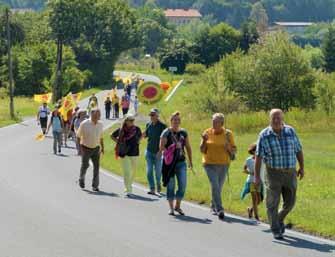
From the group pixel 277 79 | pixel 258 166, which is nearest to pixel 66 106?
pixel 258 166

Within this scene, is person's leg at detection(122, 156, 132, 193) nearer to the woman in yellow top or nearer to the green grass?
the green grass

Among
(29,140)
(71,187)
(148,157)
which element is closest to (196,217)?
(148,157)

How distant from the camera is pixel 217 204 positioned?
1409cm

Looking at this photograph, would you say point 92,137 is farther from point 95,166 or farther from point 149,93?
point 149,93

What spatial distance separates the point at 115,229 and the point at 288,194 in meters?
2.54

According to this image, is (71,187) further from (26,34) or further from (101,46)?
(26,34)

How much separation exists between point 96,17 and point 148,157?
98.0 meters

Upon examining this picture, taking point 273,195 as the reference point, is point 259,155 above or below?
above

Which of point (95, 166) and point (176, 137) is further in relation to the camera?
point (95, 166)

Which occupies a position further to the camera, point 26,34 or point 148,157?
point 26,34

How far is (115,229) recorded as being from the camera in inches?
515

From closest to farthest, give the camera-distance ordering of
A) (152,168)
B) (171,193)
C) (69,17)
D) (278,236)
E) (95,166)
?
(278,236) < (171,193) < (152,168) < (95,166) < (69,17)

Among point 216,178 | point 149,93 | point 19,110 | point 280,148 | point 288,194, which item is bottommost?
point 19,110

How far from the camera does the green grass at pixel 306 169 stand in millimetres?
14062
